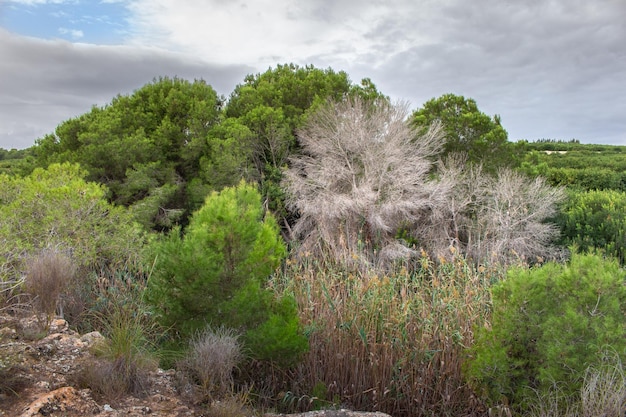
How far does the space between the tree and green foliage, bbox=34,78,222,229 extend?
8.02m

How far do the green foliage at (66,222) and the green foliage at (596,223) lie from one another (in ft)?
37.2

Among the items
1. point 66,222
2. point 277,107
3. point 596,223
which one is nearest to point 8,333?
point 66,222

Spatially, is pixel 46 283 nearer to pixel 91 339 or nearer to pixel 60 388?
pixel 91 339

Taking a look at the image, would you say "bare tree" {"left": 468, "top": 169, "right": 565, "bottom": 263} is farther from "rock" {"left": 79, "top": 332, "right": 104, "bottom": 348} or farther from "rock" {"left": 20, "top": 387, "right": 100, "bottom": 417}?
"rock" {"left": 20, "top": 387, "right": 100, "bottom": 417}

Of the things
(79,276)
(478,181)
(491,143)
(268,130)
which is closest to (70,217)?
(79,276)

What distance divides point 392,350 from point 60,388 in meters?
2.96

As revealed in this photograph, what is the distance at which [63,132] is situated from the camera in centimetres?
1762

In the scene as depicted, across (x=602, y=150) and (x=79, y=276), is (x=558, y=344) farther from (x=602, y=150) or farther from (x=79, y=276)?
(x=602, y=150)

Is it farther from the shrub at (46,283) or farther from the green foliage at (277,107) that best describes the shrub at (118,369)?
the green foliage at (277,107)

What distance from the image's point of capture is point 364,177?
1565 cm

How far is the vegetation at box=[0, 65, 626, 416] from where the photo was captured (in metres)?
4.05

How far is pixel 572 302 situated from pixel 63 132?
17746mm

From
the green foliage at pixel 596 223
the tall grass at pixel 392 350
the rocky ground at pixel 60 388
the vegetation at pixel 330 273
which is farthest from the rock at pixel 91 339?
the green foliage at pixel 596 223

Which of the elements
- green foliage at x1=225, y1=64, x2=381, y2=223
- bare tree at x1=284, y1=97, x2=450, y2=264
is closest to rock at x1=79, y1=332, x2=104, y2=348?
bare tree at x1=284, y1=97, x2=450, y2=264
